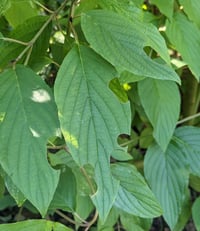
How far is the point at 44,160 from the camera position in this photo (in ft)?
3.40

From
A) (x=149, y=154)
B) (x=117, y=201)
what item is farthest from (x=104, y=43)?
(x=149, y=154)

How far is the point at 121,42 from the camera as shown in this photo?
1.04 m

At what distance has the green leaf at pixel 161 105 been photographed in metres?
1.86

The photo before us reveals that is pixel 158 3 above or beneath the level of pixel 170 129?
above

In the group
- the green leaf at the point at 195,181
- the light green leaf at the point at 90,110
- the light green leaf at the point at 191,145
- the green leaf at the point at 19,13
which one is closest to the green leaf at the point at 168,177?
the light green leaf at the point at 191,145

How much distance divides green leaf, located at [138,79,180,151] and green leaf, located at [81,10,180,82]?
78 centimetres

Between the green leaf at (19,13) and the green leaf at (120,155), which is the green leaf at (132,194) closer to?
the green leaf at (120,155)

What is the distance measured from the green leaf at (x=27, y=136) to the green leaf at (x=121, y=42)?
0.15 metres

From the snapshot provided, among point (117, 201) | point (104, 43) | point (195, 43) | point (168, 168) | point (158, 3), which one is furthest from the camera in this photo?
point (168, 168)

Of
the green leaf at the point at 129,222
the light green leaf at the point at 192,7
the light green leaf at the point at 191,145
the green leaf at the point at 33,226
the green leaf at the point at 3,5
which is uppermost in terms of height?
the green leaf at the point at 3,5

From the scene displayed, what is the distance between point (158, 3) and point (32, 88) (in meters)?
0.63

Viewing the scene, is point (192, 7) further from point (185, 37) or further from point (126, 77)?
point (126, 77)

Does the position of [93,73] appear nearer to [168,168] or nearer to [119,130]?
[119,130]

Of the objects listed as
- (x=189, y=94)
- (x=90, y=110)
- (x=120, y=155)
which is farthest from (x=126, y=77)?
(x=189, y=94)
